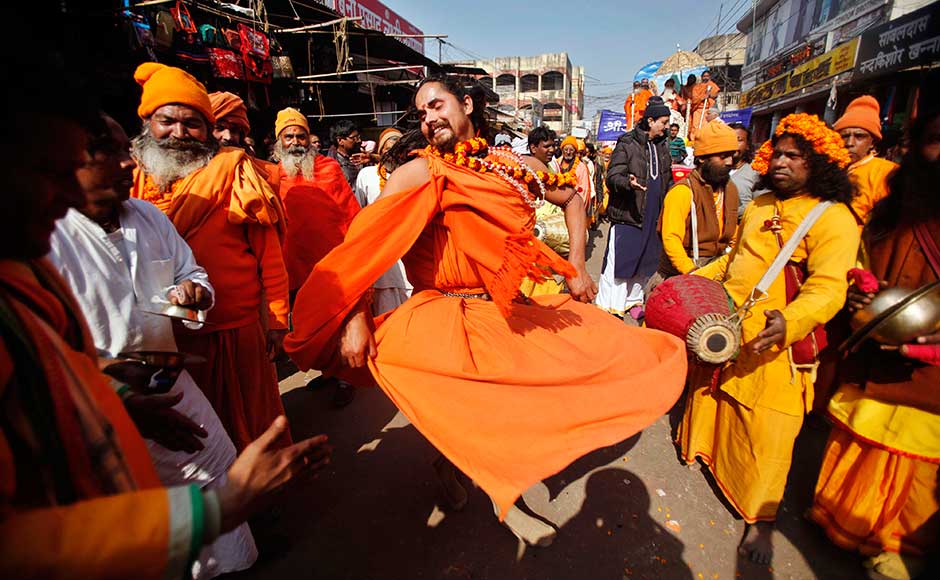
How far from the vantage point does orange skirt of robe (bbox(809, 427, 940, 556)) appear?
88.1 inches

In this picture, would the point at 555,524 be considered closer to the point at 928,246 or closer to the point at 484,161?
the point at 484,161

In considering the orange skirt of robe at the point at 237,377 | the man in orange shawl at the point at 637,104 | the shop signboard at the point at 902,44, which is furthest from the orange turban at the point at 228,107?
the shop signboard at the point at 902,44

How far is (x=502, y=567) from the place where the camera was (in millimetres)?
2361

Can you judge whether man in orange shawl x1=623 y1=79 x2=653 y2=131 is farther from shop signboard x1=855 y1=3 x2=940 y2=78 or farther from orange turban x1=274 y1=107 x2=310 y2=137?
orange turban x1=274 y1=107 x2=310 y2=137

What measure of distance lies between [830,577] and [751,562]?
0.38 m

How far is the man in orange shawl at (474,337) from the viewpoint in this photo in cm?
168

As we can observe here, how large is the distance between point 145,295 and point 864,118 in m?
5.53

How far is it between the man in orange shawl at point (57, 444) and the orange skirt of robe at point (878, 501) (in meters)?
3.10

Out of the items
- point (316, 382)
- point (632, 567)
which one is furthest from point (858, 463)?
point (316, 382)

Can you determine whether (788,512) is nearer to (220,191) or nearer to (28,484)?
(28,484)

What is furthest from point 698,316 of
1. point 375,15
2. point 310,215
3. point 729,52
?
point 729,52

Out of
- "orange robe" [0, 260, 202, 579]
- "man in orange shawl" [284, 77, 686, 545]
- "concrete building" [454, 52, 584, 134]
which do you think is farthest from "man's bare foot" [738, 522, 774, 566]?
"concrete building" [454, 52, 584, 134]

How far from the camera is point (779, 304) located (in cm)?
240

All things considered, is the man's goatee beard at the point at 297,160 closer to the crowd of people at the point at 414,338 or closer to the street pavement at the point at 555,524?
the crowd of people at the point at 414,338
